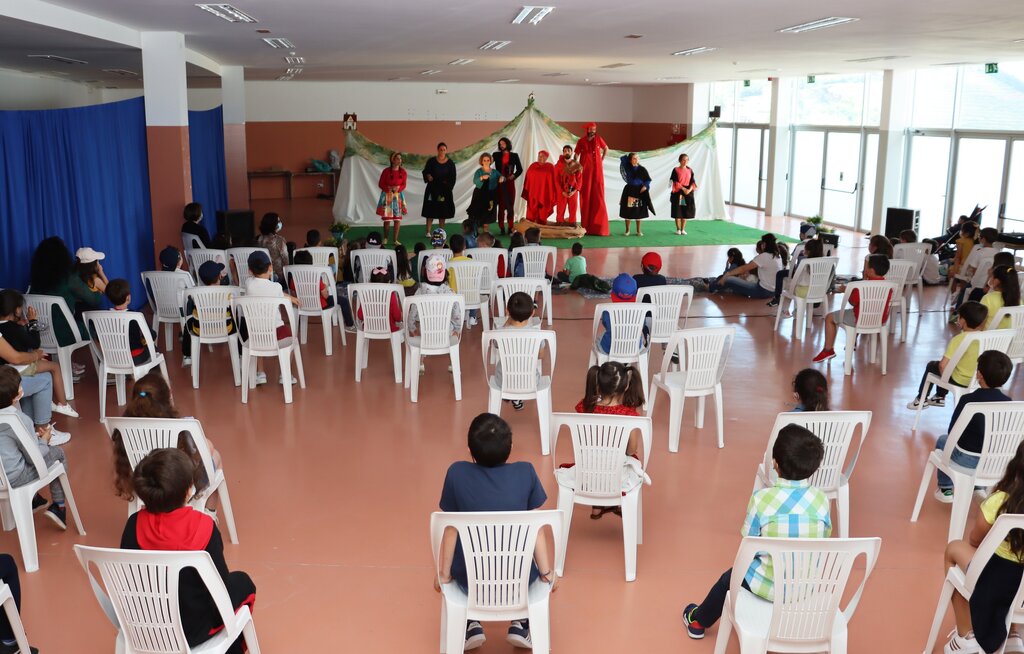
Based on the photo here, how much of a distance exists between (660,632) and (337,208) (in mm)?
13567

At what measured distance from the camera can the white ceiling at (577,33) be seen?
6.59 m

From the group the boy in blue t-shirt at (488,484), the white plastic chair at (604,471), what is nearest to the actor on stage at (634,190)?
the white plastic chair at (604,471)

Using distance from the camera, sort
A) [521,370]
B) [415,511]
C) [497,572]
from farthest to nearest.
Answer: [521,370] < [415,511] < [497,572]

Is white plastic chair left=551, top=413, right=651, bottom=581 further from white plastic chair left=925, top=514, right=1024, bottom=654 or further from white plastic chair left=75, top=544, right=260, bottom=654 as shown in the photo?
white plastic chair left=75, top=544, right=260, bottom=654

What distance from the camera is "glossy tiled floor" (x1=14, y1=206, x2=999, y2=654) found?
3537mm

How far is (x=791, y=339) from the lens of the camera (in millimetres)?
8289

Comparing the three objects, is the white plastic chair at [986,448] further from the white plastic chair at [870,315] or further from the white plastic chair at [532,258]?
the white plastic chair at [532,258]

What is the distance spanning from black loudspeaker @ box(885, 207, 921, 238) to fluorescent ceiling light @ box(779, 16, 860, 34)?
582 centimetres

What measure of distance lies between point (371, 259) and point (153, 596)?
5844mm

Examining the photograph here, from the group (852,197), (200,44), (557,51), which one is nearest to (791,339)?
(557,51)

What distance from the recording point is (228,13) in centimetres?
723

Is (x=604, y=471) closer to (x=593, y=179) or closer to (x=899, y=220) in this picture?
(x=899, y=220)

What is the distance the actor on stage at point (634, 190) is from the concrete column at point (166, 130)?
24.7ft

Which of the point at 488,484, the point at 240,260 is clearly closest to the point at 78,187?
the point at 240,260
